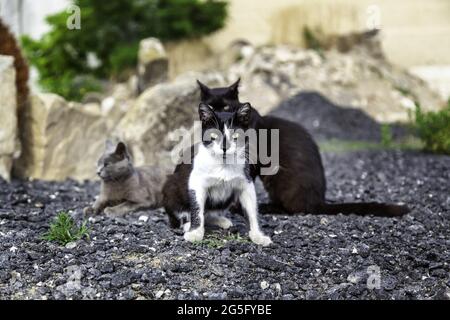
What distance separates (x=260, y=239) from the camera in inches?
166

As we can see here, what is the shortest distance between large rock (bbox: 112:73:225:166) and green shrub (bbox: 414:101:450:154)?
2868mm

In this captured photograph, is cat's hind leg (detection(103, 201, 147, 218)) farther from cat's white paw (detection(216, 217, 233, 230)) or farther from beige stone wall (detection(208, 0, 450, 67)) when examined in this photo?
beige stone wall (detection(208, 0, 450, 67))

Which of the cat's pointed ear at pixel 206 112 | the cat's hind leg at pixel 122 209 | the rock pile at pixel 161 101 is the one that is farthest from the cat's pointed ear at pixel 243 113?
the rock pile at pixel 161 101

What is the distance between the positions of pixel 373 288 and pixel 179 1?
9853mm

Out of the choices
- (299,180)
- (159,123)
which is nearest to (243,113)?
(299,180)

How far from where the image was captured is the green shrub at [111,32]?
12.2m

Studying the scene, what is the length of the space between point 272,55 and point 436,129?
4.45 m

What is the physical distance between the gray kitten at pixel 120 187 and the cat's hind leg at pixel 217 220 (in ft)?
2.84

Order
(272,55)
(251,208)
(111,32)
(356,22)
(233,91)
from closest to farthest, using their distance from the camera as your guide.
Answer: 1. (251,208)
2. (233,91)
3. (272,55)
4. (111,32)
5. (356,22)

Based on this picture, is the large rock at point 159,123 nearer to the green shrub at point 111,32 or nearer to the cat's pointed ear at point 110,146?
the cat's pointed ear at point 110,146

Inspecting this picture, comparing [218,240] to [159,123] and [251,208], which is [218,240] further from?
[159,123]

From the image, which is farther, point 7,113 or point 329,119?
point 329,119

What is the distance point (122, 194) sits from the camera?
17.8 ft
